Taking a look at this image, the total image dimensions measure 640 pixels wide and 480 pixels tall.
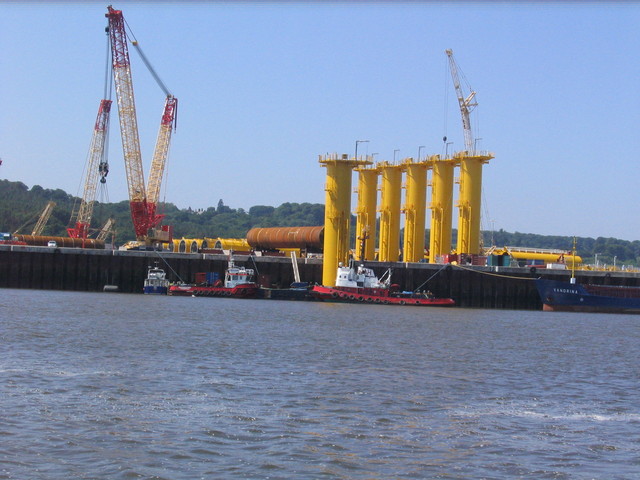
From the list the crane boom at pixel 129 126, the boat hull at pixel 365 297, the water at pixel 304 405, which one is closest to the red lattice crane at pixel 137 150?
the crane boom at pixel 129 126

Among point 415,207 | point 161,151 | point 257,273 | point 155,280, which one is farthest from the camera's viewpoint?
point 161,151

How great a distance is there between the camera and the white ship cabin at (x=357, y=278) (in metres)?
84.9

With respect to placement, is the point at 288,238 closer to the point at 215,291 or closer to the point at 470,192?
the point at 215,291

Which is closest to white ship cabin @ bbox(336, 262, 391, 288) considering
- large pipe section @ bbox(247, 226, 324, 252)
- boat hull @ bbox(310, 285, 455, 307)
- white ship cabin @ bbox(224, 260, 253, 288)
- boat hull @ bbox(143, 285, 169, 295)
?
boat hull @ bbox(310, 285, 455, 307)

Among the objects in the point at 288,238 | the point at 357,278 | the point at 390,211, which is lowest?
the point at 357,278

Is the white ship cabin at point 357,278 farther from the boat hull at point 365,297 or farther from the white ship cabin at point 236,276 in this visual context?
the white ship cabin at point 236,276

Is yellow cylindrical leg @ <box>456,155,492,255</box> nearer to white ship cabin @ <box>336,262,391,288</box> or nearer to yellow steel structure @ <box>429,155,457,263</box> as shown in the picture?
yellow steel structure @ <box>429,155,457,263</box>

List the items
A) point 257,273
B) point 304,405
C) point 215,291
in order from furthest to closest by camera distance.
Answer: point 257,273 → point 215,291 → point 304,405

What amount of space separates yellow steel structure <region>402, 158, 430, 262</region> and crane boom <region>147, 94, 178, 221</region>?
3387 cm

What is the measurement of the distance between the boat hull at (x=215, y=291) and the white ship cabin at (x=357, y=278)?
29.6 ft

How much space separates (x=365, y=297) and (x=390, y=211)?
19.2 metres

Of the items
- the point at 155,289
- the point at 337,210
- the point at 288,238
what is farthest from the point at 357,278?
the point at 155,289

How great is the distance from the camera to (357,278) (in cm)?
8531

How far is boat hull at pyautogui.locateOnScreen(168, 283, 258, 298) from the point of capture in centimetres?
8794
